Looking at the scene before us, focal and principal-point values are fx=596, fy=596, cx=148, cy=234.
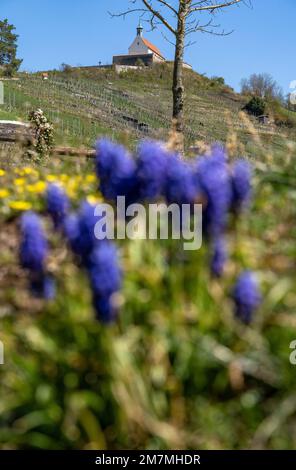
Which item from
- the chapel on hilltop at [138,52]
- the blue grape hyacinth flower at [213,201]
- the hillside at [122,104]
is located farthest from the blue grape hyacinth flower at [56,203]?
the chapel on hilltop at [138,52]

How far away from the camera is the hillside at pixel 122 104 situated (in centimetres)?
2595

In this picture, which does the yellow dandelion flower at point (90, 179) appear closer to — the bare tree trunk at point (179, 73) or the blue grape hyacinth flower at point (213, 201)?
the blue grape hyacinth flower at point (213, 201)

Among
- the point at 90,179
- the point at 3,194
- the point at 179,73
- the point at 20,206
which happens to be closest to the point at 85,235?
the point at 20,206

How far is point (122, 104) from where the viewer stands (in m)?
37.4

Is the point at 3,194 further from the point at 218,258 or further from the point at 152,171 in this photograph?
the point at 218,258

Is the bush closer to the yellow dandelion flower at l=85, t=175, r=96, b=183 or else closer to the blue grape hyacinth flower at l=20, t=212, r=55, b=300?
the yellow dandelion flower at l=85, t=175, r=96, b=183

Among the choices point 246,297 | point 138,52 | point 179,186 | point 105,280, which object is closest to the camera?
point 105,280

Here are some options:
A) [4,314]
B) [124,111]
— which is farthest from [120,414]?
[124,111]

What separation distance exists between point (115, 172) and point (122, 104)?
35.9m

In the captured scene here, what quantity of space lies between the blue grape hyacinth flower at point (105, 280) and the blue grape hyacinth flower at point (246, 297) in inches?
13.9

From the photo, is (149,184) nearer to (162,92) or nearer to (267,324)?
(267,324)

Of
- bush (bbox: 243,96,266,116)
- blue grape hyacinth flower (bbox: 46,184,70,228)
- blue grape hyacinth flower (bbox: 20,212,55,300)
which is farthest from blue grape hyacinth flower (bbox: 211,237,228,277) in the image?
bush (bbox: 243,96,266,116)

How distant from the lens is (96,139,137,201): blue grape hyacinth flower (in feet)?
7.73

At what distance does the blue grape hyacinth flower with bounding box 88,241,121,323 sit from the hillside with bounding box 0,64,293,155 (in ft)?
59.3
